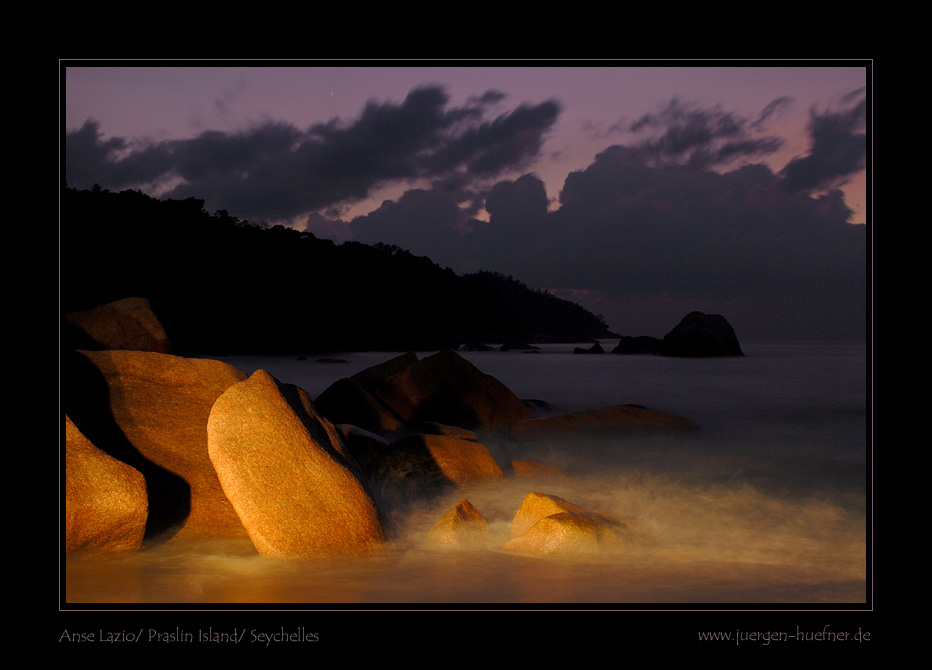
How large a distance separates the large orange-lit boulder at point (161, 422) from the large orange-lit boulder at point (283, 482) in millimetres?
559

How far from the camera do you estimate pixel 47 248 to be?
3369mm

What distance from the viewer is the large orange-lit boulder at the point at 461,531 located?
12.4 feet

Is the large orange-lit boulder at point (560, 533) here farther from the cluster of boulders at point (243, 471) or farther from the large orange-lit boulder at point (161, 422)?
the large orange-lit boulder at point (161, 422)

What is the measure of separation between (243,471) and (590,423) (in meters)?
5.42

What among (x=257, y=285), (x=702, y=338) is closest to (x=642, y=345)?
(x=702, y=338)

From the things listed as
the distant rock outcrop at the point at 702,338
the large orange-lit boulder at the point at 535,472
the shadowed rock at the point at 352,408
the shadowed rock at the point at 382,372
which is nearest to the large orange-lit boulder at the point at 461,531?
the large orange-lit boulder at the point at 535,472

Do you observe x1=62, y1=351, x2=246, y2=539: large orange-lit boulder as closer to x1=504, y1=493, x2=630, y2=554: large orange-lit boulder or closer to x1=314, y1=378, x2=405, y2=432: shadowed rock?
x1=504, y1=493, x2=630, y2=554: large orange-lit boulder

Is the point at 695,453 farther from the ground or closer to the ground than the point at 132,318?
closer to the ground

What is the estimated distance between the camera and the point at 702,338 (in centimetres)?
2803

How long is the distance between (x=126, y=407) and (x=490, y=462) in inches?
119

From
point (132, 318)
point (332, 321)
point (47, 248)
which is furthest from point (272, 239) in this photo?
point (47, 248)

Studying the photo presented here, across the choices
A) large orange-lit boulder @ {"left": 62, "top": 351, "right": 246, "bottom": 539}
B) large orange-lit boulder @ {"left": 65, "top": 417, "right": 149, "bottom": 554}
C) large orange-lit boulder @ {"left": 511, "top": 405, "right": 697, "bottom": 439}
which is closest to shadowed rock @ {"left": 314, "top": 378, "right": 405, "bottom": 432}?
large orange-lit boulder @ {"left": 511, "top": 405, "right": 697, "bottom": 439}
